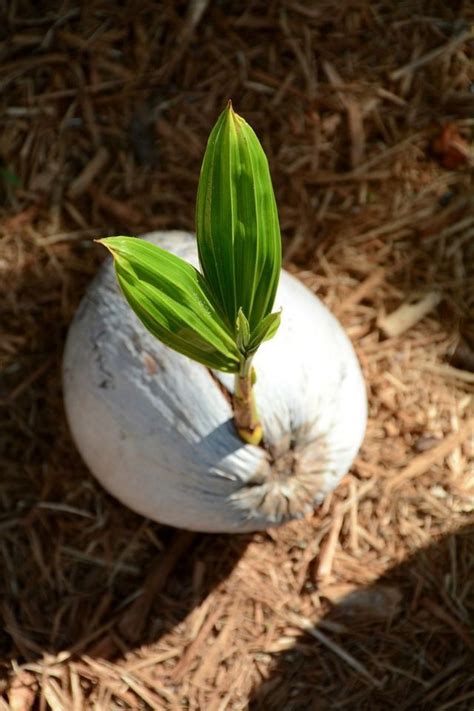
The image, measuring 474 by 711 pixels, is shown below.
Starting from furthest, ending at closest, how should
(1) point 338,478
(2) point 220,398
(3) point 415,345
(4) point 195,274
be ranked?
(3) point 415,345 → (1) point 338,478 → (2) point 220,398 → (4) point 195,274

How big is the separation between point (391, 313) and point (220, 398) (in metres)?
0.65

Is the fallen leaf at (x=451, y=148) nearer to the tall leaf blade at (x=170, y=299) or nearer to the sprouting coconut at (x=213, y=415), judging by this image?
the sprouting coconut at (x=213, y=415)

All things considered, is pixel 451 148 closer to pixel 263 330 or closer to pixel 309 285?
pixel 309 285

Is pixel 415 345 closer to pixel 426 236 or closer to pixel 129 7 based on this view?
pixel 426 236

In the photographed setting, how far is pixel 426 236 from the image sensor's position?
2.03 meters

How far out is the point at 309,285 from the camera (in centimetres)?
202

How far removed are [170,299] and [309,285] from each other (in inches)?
37.9

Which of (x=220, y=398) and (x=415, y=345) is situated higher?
(x=220, y=398)

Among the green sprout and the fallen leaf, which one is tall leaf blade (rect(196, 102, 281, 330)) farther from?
the fallen leaf

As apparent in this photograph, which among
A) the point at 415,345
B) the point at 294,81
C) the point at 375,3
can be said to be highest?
the point at 375,3

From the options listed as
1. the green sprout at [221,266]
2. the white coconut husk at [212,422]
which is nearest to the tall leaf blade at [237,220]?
the green sprout at [221,266]

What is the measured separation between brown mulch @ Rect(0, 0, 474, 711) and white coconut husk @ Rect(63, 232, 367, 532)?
276 millimetres

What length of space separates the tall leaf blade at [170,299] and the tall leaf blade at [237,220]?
3 cm

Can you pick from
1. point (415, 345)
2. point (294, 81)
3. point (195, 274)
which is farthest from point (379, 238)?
point (195, 274)
